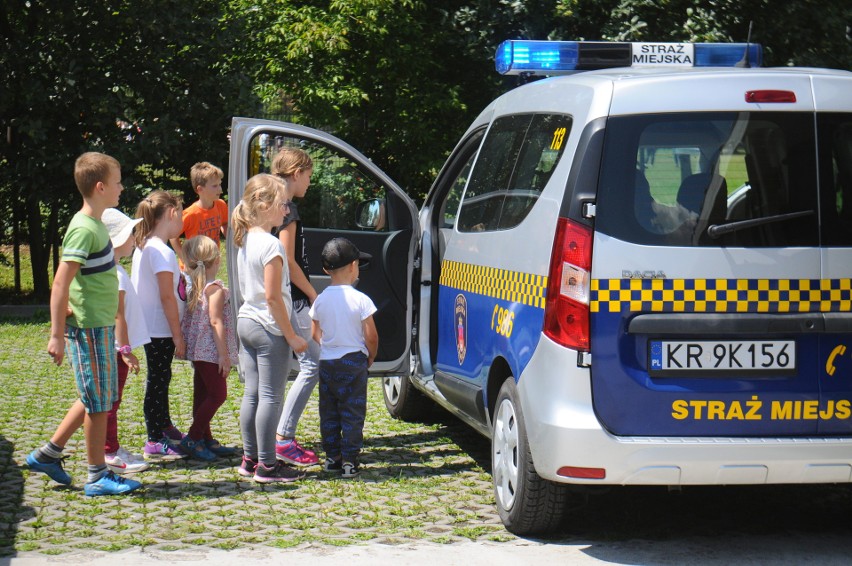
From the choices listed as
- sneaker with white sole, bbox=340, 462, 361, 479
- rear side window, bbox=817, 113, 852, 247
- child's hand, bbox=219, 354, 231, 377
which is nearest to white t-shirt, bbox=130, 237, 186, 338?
child's hand, bbox=219, 354, 231, 377

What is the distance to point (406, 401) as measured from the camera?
764cm

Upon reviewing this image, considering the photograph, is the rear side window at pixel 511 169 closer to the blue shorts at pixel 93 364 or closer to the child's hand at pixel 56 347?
the blue shorts at pixel 93 364

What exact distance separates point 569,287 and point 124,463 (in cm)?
289

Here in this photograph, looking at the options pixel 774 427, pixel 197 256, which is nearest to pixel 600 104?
pixel 774 427

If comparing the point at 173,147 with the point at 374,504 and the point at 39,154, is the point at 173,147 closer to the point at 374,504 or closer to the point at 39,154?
the point at 39,154

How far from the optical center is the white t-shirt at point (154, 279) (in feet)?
20.6

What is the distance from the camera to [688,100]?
4.52 metres

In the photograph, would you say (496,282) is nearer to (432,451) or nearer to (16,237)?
(432,451)

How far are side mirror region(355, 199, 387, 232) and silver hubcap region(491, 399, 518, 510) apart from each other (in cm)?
176

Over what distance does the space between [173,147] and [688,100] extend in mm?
11585

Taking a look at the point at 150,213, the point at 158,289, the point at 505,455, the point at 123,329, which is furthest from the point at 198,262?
the point at 505,455

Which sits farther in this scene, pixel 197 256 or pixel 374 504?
pixel 197 256

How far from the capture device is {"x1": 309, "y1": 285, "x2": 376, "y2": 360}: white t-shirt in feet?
20.0

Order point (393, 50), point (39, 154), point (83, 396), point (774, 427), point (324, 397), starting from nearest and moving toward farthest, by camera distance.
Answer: point (774, 427)
point (83, 396)
point (324, 397)
point (39, 154)
point (393, 50)
